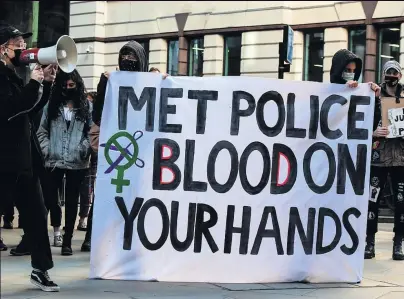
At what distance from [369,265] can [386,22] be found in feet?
46.7

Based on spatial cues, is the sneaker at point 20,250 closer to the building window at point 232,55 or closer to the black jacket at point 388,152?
the black jacket at point 388,152

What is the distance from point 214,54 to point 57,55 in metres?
18.7

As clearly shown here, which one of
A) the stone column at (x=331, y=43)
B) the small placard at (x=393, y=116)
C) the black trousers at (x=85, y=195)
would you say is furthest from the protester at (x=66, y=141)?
the stone column at (x=331, y=43)

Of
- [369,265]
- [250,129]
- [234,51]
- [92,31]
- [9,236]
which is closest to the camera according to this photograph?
[250,129]

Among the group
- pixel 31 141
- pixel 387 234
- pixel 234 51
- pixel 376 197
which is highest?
pixel 234 51

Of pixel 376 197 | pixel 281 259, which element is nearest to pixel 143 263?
pixel 281 259

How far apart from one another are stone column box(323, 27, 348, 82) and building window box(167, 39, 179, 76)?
17.5ft

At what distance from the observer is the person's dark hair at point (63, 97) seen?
738 cm

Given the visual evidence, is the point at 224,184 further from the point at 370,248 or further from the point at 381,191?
the point at 370,248

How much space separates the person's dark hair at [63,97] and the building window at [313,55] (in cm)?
1510

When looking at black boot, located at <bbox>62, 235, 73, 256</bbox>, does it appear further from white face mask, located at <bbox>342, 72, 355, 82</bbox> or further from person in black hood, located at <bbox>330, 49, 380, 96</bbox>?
white face mask, located at <bbox>342, 72, 355, 82</bbox>

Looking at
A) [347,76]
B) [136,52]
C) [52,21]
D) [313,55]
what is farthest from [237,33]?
[136,52]

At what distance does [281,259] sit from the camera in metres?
5.83

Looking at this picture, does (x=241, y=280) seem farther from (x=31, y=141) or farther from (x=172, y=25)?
(x=172, y=25)
